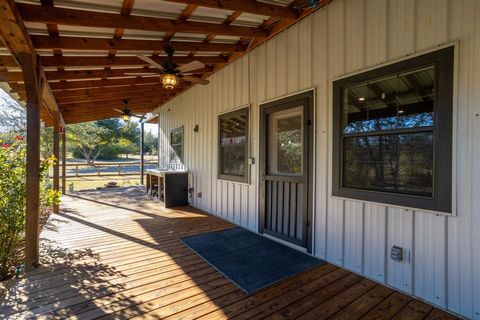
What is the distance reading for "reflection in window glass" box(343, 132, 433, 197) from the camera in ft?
7.41

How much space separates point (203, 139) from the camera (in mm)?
5977

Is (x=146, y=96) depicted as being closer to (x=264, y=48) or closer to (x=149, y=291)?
(x=264, y=48)

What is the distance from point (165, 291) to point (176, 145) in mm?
5812

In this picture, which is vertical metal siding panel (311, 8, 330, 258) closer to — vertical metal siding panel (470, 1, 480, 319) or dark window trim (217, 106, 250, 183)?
vertical metal siding panel (470, 1, 480, 319)

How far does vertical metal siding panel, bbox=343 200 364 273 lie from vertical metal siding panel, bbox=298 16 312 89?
164 cm

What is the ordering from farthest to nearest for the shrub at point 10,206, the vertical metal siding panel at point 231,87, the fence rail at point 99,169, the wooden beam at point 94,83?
the fence rail at point 99,169, the wooden beam at point 94,83, the vertical metal siding panel at point 231,87, the shrub at point 10,206

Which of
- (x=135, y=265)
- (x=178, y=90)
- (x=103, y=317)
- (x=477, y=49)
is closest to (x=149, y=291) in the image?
(x=103, y=317)

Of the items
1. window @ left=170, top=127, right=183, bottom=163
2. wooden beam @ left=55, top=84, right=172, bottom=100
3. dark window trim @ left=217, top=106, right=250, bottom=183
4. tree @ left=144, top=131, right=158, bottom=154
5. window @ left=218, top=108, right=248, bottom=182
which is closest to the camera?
dark window trim @ left=217, top=106, right=250, bottom=183

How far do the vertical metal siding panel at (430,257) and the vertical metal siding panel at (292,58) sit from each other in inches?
86.4

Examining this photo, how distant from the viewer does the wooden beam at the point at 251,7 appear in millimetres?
2620

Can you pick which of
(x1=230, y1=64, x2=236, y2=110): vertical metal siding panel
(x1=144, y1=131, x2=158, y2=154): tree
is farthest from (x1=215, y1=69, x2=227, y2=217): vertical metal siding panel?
(x1=144, y1=131, x2=158, y2=154): tree

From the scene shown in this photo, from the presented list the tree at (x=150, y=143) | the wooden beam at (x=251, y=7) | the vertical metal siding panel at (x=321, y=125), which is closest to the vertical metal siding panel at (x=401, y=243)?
the vertical metal siding panel at (x=321, y=125)

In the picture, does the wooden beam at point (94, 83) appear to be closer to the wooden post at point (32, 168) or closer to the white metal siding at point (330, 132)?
the wooden post at point (32, 168)

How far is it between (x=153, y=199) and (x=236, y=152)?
3.74 meters
